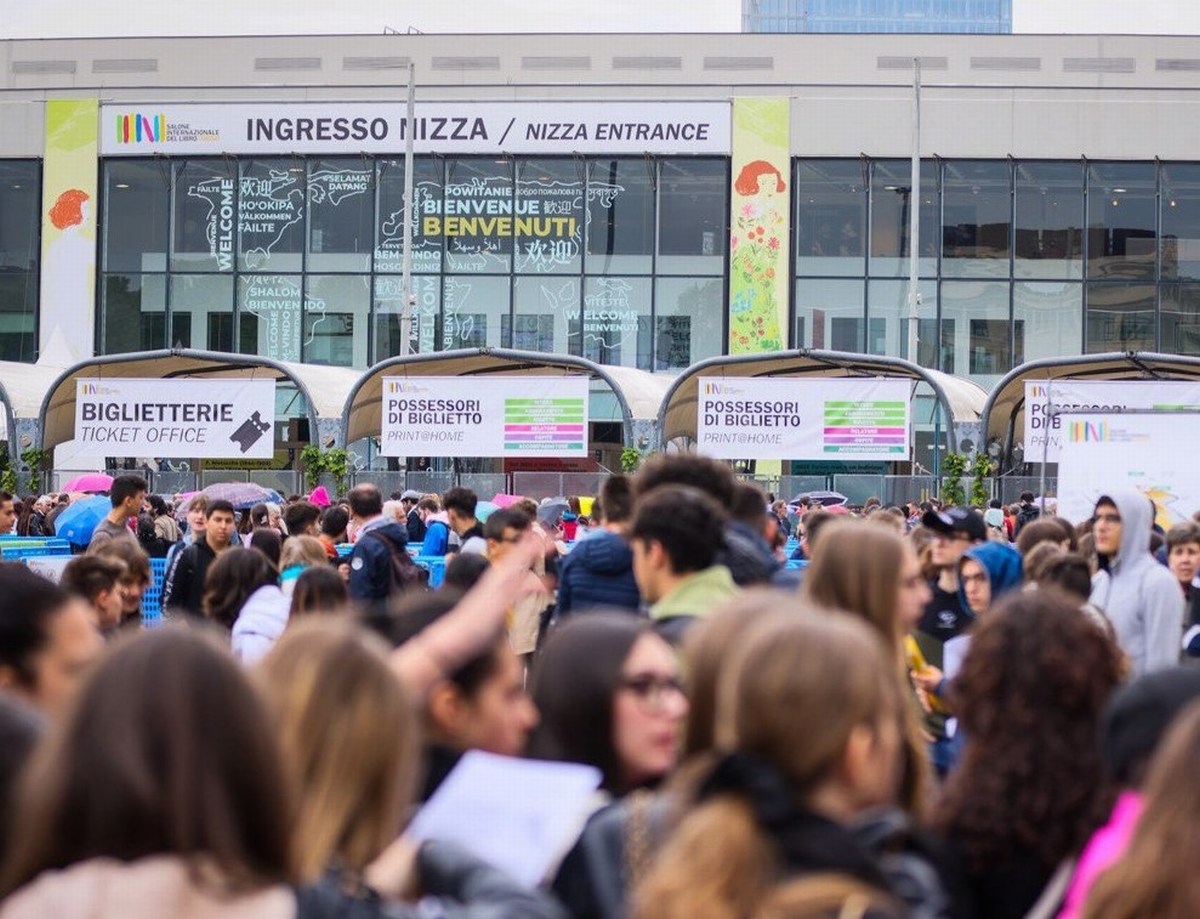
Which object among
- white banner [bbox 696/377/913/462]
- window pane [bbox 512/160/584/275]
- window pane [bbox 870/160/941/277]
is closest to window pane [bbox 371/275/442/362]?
window pane [bbox 512/160/584/275]

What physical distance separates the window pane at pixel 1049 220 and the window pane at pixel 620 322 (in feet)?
29.1

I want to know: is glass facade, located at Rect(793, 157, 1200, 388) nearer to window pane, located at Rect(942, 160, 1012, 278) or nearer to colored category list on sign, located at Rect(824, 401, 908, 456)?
window pane, located at Rect(942, 160, 1012, 278)

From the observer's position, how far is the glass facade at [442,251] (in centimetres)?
4356

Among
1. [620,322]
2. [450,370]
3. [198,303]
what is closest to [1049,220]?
[620,322]

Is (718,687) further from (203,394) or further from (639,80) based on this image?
(639,80)

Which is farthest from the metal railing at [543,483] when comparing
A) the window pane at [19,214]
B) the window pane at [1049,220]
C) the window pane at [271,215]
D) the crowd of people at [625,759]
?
the crowd of people at [625,759]

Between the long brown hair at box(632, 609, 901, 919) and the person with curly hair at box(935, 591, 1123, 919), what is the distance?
71cm

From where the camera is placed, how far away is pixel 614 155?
43312 mm

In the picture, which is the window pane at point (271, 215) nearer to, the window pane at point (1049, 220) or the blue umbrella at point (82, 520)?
the window pane at point (1049, 220)

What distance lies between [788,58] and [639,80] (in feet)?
13.2

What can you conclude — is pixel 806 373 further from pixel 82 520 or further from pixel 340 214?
pixel 82 520

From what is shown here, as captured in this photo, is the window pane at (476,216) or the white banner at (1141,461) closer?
the white banner at (1141,461)

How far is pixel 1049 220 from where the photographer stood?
4347cm

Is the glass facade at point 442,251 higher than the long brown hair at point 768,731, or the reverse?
the glass facade at point 442,251
